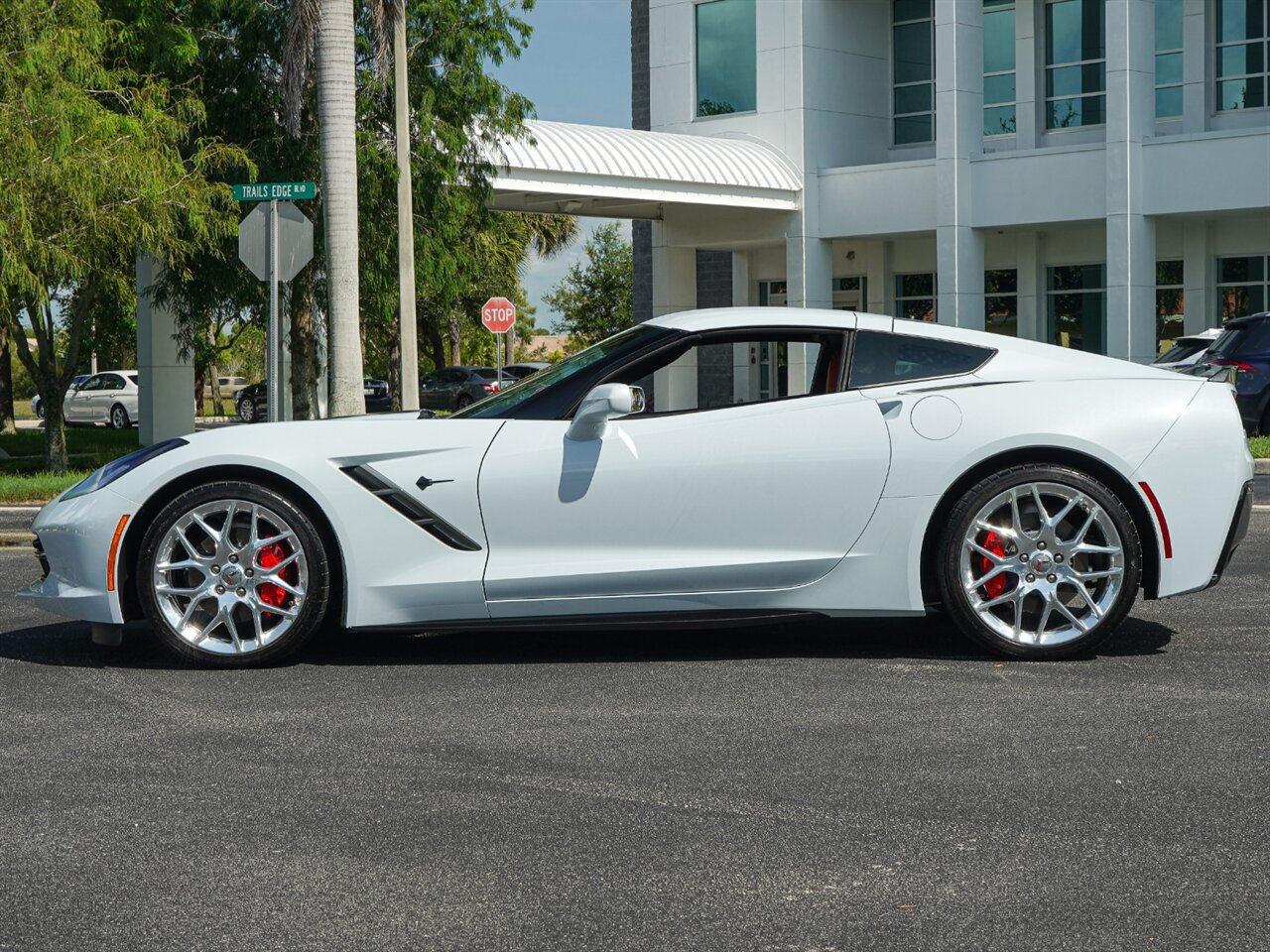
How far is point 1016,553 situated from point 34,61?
15.5m

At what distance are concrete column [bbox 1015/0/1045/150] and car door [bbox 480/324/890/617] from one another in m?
26.4

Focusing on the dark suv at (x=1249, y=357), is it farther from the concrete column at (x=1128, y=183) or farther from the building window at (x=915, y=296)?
the building window at (x=915, y=296)

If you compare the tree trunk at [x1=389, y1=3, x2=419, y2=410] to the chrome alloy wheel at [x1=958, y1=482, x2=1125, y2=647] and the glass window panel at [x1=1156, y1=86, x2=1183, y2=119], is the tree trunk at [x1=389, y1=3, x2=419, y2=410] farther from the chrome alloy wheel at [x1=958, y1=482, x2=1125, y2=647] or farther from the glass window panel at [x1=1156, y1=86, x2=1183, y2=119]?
the chrome alloy wheel at [x1=958, y1=482, x2=1125, y2=647]

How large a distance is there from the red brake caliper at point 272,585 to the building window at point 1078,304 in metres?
26.9

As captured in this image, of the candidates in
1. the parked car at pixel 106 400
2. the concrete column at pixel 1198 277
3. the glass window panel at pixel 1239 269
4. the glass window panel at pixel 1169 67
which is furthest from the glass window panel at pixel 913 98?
the parked car at pixel 106 400

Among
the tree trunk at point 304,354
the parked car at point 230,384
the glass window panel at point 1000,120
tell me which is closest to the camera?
the tree trunk at point 304,354

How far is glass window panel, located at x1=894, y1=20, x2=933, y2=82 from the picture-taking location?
3294 centimetres

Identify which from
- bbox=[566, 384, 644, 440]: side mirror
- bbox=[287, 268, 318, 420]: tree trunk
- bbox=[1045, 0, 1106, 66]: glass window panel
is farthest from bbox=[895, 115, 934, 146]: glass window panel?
bbox=[566, 384, 644, 440]: side mirror

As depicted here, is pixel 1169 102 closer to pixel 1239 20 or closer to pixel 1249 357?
pixel 1239 20

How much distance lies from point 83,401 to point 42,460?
22.8m

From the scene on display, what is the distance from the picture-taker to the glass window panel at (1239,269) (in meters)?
30.0

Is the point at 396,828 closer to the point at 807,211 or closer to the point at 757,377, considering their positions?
the point at 757,377

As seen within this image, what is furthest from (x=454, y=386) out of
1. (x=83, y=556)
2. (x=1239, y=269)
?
(x=83, y=556)

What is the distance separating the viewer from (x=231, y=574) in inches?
256
